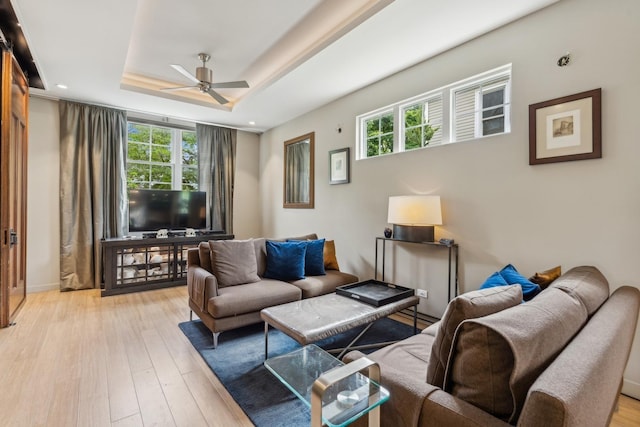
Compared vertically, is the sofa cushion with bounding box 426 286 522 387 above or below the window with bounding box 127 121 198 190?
below

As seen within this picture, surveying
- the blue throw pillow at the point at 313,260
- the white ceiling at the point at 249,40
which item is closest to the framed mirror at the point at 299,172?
the white ceiling at the point at 249,40

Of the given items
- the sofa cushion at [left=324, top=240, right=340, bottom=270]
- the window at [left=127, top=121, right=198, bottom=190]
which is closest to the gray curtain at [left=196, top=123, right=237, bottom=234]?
the window at [left=127, top=121, right=198, bottom=190]

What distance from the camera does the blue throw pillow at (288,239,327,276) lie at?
3.50 meters

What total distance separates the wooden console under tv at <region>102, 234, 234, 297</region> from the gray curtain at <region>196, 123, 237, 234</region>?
0.77 meters

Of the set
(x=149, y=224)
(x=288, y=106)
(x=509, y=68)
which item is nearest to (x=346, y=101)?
(x=288, y=106)

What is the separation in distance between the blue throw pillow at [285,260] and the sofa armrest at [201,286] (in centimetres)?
67

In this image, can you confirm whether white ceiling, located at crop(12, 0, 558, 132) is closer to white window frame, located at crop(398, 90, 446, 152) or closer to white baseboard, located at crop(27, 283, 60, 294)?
white window frame, located at crop(398, 90, 446, 152)

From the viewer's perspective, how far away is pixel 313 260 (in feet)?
11.5

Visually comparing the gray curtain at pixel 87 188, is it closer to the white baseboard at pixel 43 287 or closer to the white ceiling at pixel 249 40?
the white baseboard at pixel 43 287

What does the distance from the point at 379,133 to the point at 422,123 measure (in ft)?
1.98

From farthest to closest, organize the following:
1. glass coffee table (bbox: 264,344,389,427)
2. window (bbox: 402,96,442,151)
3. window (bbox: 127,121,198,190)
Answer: window (bbox: 127,121,198,190), window (bbox: 402,96,442,151), glass coffee table (bbox: 264,344,389,427)

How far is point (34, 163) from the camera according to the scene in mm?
4195

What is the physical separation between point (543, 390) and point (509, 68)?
2.74 metres

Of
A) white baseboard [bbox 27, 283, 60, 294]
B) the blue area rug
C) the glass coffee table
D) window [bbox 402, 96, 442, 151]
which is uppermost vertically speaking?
window [bbox 402, 96, 442, 151]
